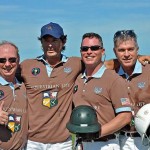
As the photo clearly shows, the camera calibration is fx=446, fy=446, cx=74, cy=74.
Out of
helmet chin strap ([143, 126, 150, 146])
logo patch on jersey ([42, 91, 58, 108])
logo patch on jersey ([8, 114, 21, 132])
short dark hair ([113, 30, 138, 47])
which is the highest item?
short dark hair ([113, 30, 138, 47])

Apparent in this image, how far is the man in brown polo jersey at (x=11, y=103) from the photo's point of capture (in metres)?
7.17

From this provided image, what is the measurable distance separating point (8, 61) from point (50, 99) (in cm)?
101

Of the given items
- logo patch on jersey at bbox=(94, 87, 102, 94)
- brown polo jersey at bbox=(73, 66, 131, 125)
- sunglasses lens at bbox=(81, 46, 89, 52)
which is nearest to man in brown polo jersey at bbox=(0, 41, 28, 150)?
brown polo jersey at bbox=(73, 66, 131, 125)

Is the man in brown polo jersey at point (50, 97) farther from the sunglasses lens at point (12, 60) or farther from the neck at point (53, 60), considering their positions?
the sunglasses lens at point (12, 60)

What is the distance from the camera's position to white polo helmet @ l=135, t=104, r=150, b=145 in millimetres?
6364

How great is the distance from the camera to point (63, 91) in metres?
7.68

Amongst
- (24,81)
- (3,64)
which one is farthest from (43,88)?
(3,64)

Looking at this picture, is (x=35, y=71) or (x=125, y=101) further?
(x=35, y=71)

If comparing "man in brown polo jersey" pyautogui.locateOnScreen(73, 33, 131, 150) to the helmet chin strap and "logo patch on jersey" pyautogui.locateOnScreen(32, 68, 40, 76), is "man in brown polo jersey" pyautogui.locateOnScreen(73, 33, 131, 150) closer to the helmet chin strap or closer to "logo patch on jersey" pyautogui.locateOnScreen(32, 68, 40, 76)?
the helmet chin strap

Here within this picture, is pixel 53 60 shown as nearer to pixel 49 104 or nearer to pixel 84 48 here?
pixel 49 104

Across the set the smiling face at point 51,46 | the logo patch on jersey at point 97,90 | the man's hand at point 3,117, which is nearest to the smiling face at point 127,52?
the logo patch on jersey at point 97,90

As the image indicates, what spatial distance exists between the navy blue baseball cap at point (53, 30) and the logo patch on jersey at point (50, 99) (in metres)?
1.00

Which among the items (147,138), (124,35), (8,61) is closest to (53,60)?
(8,61)

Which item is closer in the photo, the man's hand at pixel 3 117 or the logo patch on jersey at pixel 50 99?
the man's hand at pixel 3 117
